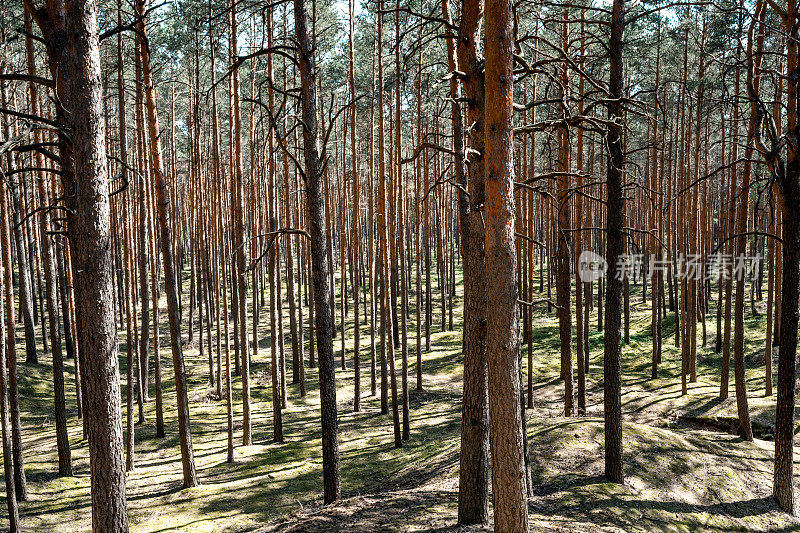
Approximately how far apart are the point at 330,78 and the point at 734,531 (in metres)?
22.3

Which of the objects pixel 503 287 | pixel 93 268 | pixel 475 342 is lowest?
pixel 475 342

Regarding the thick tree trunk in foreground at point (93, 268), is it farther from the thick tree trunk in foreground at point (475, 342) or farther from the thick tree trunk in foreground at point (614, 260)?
the thick tree trunk in foreground at point (614, 260)

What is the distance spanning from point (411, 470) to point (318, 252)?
17.6 feet

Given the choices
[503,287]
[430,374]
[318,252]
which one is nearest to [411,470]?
[318,252]

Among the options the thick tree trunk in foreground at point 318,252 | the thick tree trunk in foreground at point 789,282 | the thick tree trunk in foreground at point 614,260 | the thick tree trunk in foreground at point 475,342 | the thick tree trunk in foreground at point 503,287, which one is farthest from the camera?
the thick tree trunk in foreground at point 789,282

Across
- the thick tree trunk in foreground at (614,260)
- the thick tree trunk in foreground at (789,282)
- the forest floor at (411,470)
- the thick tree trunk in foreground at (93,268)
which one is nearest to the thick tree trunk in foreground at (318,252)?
the forest floor at (411,470)

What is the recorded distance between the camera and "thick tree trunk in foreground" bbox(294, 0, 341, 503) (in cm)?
831

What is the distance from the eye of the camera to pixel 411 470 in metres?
11.2

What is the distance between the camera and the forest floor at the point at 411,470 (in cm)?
837

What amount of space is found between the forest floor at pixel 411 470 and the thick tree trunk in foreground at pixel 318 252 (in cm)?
83

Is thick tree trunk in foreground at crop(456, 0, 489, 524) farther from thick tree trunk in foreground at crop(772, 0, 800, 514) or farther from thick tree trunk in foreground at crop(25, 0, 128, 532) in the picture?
thick tree trunk in foreground at crop(772, 0, 800, 514)

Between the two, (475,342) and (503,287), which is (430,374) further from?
(503,287)

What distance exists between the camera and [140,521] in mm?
9438

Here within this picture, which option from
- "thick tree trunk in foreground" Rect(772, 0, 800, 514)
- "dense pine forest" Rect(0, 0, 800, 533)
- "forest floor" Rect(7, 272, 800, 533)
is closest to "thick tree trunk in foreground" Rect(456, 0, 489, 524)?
"dense pine forest" Rect(0, 0, 800, 533)
